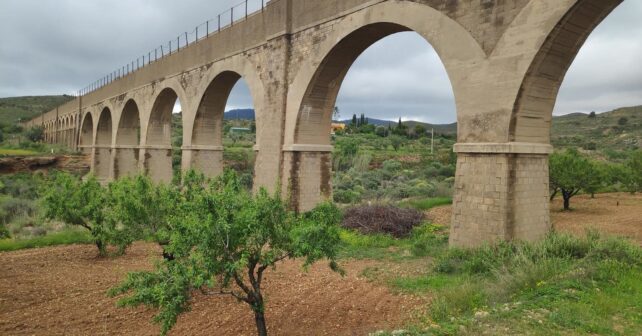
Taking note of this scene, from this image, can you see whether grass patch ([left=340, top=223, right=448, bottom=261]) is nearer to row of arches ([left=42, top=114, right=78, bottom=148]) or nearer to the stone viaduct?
the stone viaduct

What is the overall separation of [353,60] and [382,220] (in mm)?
4544

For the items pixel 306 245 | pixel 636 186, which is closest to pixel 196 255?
pixel 306 245

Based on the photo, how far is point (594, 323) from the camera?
14.1ft

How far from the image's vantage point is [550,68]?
730 centimetres

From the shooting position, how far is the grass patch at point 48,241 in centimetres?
1127

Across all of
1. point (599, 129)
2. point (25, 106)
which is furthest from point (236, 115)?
point (599, 129)

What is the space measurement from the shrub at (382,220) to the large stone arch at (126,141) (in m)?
19.5

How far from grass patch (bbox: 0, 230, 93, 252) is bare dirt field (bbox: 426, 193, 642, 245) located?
10.4 meters

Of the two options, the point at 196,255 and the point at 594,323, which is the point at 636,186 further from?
the point at 196,255

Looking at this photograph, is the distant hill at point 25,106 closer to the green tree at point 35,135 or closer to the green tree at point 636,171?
the green tree at point 35,135

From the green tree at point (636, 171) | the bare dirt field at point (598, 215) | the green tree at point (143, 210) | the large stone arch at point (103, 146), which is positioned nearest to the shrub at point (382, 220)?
the bare dirt field at point (598, 215)

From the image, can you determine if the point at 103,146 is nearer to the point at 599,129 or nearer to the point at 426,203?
the point at 426,203

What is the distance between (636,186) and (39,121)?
269 ft

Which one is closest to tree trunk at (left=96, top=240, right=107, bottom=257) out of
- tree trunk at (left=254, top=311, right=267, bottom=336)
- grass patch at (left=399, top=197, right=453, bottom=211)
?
tree trunk at (left=254, top=311, right=267, bottom=336)
